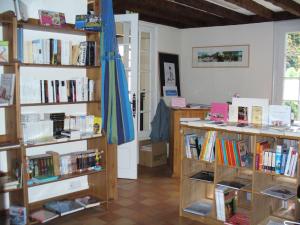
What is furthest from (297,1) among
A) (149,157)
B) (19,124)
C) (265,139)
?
(19,124)

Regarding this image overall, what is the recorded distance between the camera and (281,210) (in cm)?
350

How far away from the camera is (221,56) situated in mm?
6160

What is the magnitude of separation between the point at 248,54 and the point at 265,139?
292cm

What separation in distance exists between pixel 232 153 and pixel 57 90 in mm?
1835

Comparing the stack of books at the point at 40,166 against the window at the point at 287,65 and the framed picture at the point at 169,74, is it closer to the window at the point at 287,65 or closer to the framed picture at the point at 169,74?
the framed picture at the point at 169,74

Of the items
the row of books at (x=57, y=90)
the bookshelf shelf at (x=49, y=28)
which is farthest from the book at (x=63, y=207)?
the bookshelf shelf at (x=49, y=28)

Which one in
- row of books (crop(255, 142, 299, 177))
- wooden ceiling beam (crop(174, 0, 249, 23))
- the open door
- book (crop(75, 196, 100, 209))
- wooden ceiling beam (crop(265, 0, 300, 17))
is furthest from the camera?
the open door

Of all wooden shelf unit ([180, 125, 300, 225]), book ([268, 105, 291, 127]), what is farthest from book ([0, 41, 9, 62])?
book ([268, 105, 291, 127])

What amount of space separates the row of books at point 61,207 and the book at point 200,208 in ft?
3.27

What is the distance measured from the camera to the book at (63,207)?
358 centimetres

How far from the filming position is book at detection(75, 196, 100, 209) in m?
3.80

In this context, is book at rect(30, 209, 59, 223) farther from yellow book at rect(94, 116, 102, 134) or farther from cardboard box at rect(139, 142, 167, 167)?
cardboard box at rect(139, 142, 167, 167)

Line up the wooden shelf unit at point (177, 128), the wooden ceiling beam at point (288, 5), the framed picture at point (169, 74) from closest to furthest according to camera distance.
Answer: the wooden ceiling beam at point (288, 5)
the wooden shelf unit at point (177, 128)
the framed picture at point (169, 74)

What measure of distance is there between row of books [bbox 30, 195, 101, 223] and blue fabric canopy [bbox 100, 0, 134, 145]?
71 centimetres
